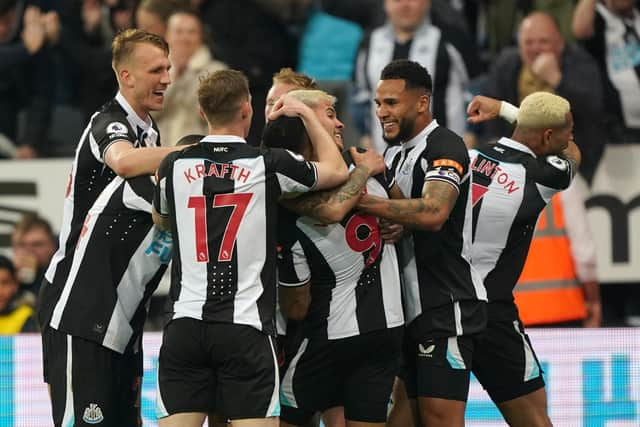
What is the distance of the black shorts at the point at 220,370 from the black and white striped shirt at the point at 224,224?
0.06 m

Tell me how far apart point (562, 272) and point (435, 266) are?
146 inches

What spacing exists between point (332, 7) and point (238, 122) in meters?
5.44

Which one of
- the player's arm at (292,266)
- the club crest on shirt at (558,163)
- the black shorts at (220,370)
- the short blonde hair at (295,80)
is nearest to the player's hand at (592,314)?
the club crest on shirt at (558,163)

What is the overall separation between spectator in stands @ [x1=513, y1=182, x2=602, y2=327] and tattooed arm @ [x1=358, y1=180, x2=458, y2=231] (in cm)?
384

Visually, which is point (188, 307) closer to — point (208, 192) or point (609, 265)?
point (208, 192)

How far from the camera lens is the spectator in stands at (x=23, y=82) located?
12.0m

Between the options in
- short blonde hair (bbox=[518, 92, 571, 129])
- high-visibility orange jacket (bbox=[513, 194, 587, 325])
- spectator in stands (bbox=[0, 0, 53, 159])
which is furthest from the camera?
spectator in stands (bbox=[0, 0, 53, 159])

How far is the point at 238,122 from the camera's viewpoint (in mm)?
6430

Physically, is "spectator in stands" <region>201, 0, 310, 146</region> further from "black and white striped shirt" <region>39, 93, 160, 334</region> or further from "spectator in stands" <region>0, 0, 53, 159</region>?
"black and white striped shirt" <region>39, 93, 160, 334</region>

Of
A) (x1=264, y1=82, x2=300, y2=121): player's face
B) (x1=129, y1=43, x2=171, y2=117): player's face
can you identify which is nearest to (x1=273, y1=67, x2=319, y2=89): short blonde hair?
(x1=264, y1=82, x2=300, y2=121): player's face

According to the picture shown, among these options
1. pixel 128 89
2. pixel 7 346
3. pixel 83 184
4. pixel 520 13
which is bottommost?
pixel 7 346

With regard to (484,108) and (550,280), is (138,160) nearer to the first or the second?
(484,108)

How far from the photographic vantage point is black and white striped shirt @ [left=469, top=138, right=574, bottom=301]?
7422 millimetres

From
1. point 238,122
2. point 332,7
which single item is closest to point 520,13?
point 332,7
